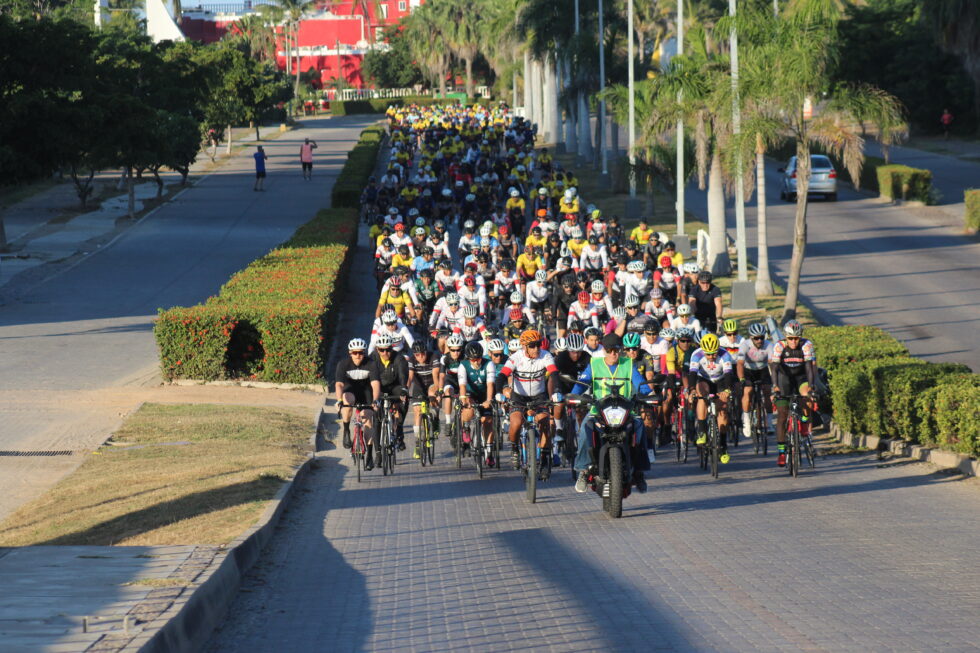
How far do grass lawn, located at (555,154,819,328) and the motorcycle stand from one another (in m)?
14.1

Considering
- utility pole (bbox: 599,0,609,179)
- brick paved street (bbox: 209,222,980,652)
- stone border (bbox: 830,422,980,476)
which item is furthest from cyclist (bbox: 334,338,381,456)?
utility pole (bbox: 599,0,609,179)

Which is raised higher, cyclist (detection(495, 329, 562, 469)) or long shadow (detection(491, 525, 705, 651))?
cyclist (detection(495, 329, 562, 469))

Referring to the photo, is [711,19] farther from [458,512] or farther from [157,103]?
[458,512]

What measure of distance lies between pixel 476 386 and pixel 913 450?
223 inches

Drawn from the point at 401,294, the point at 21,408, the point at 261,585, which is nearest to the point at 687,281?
the point at 401,294

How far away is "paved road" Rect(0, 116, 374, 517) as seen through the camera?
1894 cm

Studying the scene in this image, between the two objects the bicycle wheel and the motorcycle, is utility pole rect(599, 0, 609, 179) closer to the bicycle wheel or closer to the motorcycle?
the bicycle wheel

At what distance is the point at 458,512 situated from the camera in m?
13.9

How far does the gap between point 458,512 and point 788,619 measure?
5.24 meters

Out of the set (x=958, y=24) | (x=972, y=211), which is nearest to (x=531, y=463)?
(x=972, y=211)

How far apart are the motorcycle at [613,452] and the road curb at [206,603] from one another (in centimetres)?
321

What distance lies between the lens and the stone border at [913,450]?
15.8m

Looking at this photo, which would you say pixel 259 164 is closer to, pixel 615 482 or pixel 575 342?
pixel 575 342

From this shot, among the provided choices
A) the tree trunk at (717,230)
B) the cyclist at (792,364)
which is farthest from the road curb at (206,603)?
the tree trunk at (717,230)
